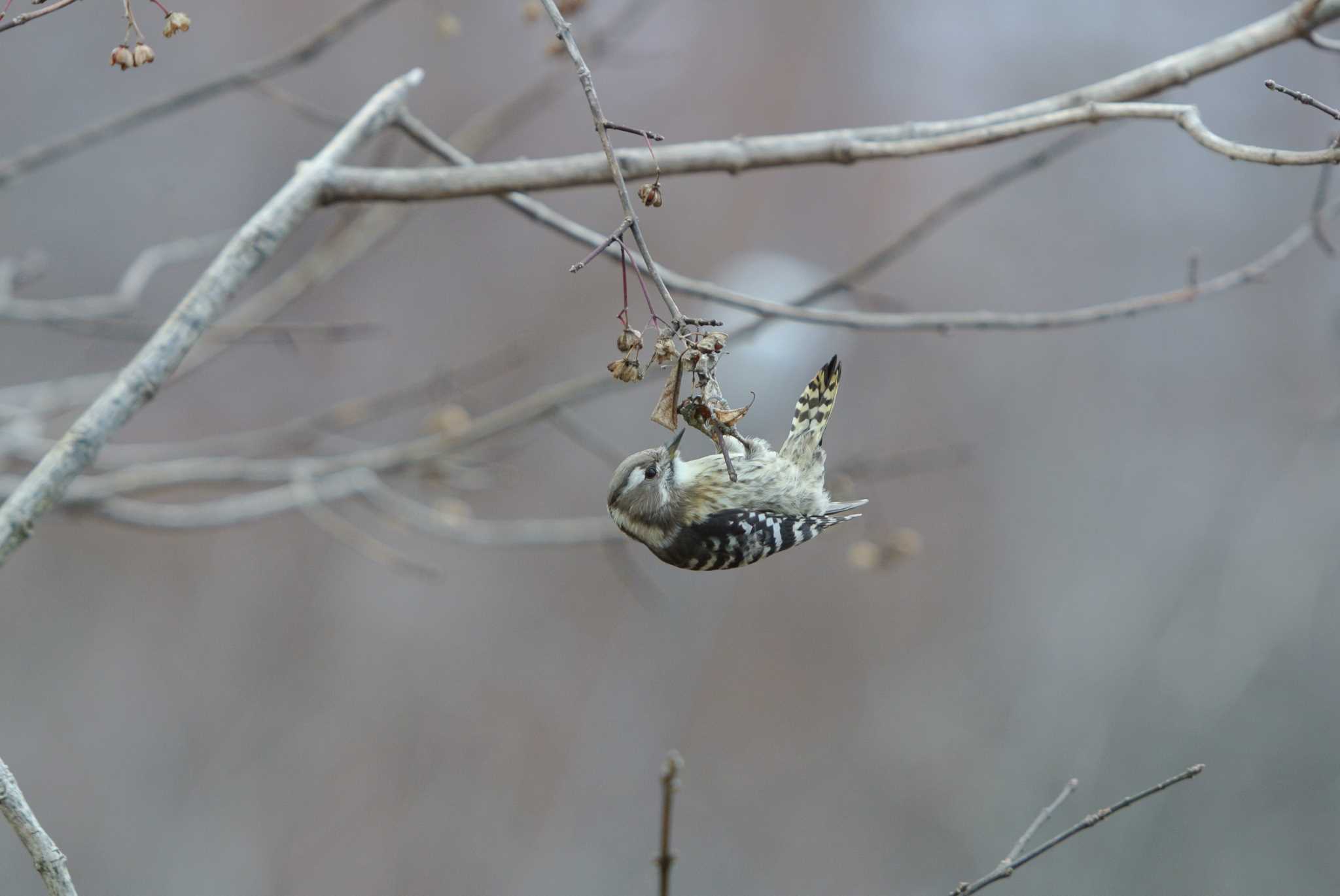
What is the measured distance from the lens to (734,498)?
1.56 meters

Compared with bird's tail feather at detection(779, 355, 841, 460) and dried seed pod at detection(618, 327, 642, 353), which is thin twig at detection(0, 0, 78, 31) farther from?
bird's tail feather at detection(779, 355, 841, 460)

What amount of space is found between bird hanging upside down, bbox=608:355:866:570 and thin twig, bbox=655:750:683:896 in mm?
522

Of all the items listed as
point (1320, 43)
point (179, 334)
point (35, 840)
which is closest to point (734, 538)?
point (179, 334)

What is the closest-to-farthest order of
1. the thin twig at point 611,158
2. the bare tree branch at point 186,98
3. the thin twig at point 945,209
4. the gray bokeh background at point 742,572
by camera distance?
the thin twig at point 611,158 → the thin twig at point 945,209 → the bare tree branch at point 186,98 → the gray bokeh background at point 742,572

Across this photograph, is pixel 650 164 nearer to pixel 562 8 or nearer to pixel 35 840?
pixel 562 8

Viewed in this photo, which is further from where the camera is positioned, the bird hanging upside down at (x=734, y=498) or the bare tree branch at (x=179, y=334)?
the bird hanging upside down at (x=734, y=498)

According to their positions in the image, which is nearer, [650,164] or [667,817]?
[667,817]

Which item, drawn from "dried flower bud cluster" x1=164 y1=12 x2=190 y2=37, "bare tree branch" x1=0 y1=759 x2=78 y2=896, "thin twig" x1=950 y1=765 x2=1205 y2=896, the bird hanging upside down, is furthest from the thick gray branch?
"bare tree branch" x1=0 y1=759 x2=78 y2=896

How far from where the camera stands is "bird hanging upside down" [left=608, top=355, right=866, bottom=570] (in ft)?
4.94

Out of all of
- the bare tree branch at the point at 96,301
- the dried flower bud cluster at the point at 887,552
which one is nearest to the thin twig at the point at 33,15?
the bare tree branch at the point at 96,301

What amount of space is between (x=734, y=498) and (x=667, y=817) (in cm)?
67

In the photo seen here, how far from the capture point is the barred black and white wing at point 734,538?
4.88 feet

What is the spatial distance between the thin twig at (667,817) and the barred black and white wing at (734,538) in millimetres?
533

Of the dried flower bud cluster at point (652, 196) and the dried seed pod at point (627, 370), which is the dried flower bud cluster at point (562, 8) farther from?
the dried seed pod at point (627, 370)
